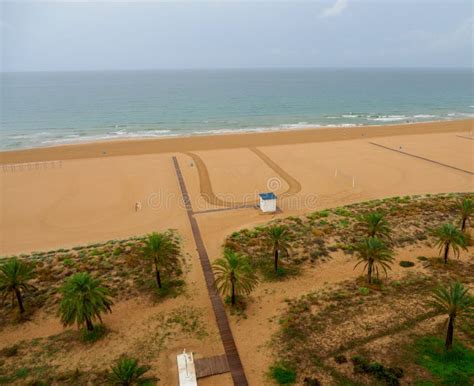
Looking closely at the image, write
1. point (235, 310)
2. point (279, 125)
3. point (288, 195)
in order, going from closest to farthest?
point (235, 310), point (288, 195), point (279, 125)

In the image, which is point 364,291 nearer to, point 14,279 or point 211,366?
point 211,366

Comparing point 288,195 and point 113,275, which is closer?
point 113,275

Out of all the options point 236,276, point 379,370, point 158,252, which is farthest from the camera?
point 158,252

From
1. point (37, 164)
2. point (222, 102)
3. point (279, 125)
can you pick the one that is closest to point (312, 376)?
point (37, 164)

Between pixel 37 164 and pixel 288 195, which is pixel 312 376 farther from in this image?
pixel 37 164

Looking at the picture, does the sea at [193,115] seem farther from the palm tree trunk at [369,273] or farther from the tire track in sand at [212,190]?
the palm tree trunk at [369,273]

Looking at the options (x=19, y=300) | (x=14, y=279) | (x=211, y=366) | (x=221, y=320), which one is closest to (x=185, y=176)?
(x=14, y=279)
